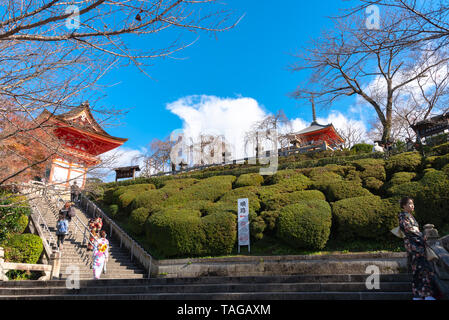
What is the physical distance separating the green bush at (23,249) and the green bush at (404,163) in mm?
13433

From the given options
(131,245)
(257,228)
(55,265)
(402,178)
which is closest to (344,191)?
(402,178)

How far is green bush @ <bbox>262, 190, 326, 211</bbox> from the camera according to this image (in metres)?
11.1

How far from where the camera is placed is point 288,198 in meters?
11.4

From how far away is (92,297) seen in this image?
21.1ft

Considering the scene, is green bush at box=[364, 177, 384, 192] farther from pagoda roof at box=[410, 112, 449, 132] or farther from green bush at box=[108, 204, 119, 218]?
green bush at box=[108, 204, 119, 218]

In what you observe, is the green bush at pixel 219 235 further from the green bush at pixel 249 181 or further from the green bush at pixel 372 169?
the green bush at pixel 372 169

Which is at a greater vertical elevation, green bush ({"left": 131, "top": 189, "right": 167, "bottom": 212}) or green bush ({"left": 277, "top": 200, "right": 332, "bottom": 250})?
green bush ({"left": 131, "top": 189, "right": 167, "bottom": 212})

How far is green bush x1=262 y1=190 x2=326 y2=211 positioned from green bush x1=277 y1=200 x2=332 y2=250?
3.47 feet

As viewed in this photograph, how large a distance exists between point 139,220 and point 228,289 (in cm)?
803

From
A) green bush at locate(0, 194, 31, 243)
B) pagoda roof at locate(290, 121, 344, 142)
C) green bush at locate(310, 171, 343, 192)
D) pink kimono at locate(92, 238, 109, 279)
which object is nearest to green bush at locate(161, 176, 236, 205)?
green bush at locate(310, 171, 343, 192)

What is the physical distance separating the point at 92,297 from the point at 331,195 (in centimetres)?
847

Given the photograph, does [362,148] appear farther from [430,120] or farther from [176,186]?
[176,186]
